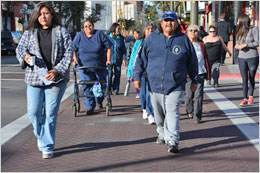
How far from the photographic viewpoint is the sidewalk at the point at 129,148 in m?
5.23

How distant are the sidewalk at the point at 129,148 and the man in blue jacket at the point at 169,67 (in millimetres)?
363

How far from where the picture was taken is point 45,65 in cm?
555

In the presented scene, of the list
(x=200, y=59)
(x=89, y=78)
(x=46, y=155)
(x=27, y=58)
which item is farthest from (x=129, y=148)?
(x=89, y=78)

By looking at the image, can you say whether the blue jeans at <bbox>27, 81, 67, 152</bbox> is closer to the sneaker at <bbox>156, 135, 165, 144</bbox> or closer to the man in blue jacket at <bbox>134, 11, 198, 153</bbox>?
the man in blue jacket at <bbox>134, 11, 198, 153</bbox>

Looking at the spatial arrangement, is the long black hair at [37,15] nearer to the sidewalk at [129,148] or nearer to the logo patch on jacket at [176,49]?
the logo patch on jacket at [176,49]

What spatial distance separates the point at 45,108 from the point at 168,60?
157cm

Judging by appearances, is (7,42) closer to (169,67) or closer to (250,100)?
(250,100)

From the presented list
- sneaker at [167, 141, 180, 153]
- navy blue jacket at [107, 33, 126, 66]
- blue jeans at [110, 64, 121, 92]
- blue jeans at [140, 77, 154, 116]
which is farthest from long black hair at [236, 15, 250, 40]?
sneaker at [167, 141, 180, 153]

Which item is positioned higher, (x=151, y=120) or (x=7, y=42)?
(x=7, y=42)

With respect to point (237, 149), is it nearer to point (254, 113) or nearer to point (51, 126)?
point (51, 126)

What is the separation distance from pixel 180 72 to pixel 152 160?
1131 mm

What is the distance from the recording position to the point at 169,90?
19.1 ft

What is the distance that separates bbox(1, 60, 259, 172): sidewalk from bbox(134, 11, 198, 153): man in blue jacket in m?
0.36

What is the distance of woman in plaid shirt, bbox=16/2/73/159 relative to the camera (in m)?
5.52
